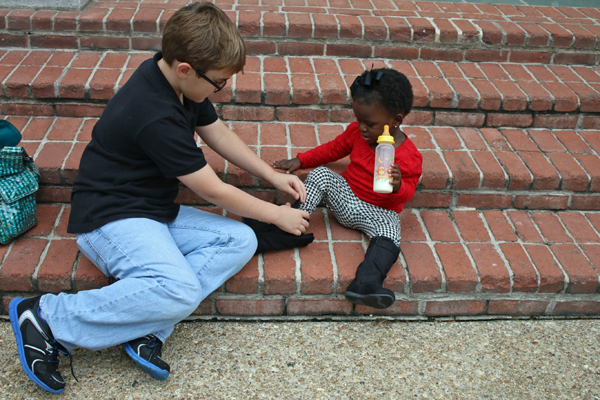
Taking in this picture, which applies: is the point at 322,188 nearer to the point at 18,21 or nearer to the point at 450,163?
the point at 450,163

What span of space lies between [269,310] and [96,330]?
69 cm

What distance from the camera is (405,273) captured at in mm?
2049

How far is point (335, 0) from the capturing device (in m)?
3.42

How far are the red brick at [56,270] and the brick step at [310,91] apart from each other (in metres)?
0.92

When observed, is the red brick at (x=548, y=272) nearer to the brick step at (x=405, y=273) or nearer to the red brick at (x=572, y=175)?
the brick step at (x=405, y=273)

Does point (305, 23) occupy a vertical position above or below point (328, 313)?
above

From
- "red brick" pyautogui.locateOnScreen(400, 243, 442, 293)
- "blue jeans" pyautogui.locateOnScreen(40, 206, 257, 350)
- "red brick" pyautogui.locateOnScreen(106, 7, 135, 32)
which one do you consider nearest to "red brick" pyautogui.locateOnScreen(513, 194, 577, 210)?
"red brick" pyautogui.locateOnScreen(400, 243, 442, 293)

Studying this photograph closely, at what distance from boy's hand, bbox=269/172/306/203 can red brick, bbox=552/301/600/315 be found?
4.07 feet

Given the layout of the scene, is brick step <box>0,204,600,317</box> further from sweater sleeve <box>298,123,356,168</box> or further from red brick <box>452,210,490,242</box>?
sweater sleeve <box>298,123,356,168</box>

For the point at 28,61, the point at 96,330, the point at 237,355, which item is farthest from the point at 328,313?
the point at 28,61

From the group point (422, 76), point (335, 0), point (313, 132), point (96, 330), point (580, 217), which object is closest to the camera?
point (96, 330)

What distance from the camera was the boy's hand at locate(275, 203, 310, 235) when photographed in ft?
6.28

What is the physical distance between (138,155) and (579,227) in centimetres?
211

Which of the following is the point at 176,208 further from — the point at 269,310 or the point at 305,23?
the point at 305,23
